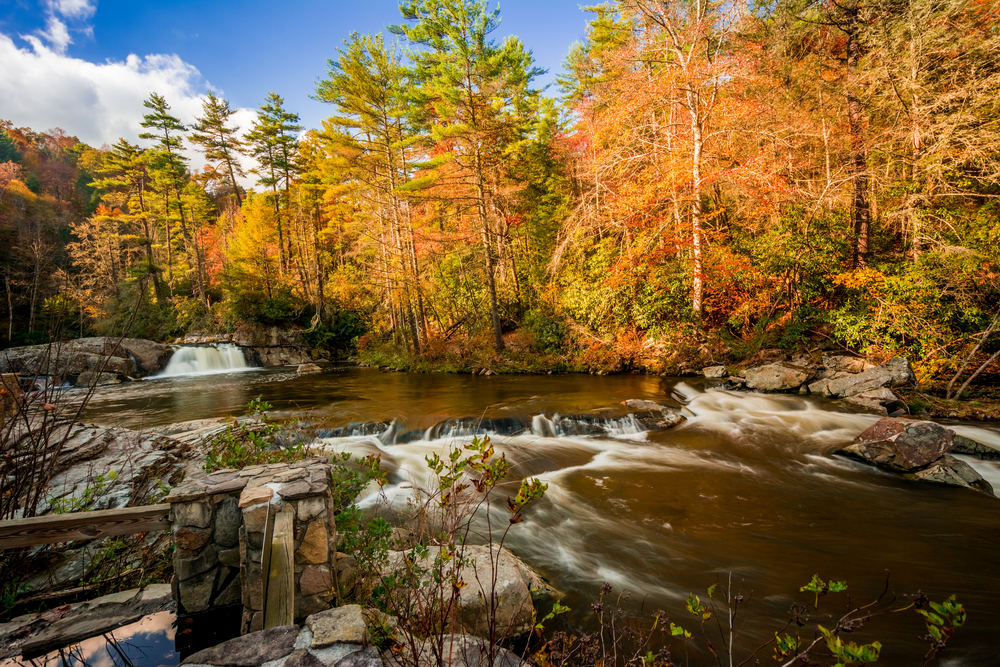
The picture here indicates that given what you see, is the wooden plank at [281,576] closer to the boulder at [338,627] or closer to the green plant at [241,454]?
the boulder at [338,627]

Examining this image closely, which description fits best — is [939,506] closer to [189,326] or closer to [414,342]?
[414,342]

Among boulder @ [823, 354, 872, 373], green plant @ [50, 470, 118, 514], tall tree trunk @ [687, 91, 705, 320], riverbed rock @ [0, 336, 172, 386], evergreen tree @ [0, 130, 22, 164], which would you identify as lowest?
boulder @ [823, 354, 872, 373]

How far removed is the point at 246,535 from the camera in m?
2.67

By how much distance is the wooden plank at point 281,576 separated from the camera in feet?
7.37

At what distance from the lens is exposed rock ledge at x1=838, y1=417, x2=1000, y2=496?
5.79m

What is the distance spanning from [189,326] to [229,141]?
13.0 meters

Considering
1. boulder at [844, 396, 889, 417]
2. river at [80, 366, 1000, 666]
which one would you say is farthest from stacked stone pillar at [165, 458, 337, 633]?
boulder at [844, 396, 889, 417]

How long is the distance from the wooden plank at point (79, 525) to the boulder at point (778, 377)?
11723mm

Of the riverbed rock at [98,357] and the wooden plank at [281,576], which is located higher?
the riverbed rock at [98,357]

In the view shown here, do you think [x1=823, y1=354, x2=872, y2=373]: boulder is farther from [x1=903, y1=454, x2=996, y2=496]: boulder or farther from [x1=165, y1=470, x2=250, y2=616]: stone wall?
[x1=165, y1=470, x2=250, y2=616]: stone wall

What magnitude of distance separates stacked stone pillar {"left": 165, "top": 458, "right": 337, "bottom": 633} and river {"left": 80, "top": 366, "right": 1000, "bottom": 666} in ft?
7.48

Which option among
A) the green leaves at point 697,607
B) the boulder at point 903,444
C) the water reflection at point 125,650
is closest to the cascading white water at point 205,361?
the water reflection at point 125,650

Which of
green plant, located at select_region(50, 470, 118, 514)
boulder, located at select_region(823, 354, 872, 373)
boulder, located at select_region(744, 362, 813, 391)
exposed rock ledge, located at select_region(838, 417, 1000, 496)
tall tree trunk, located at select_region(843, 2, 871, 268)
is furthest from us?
tall tree trunk, located at select_region(843, 2, 871, 268)

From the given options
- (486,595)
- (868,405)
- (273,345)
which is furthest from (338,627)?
(273,345)
